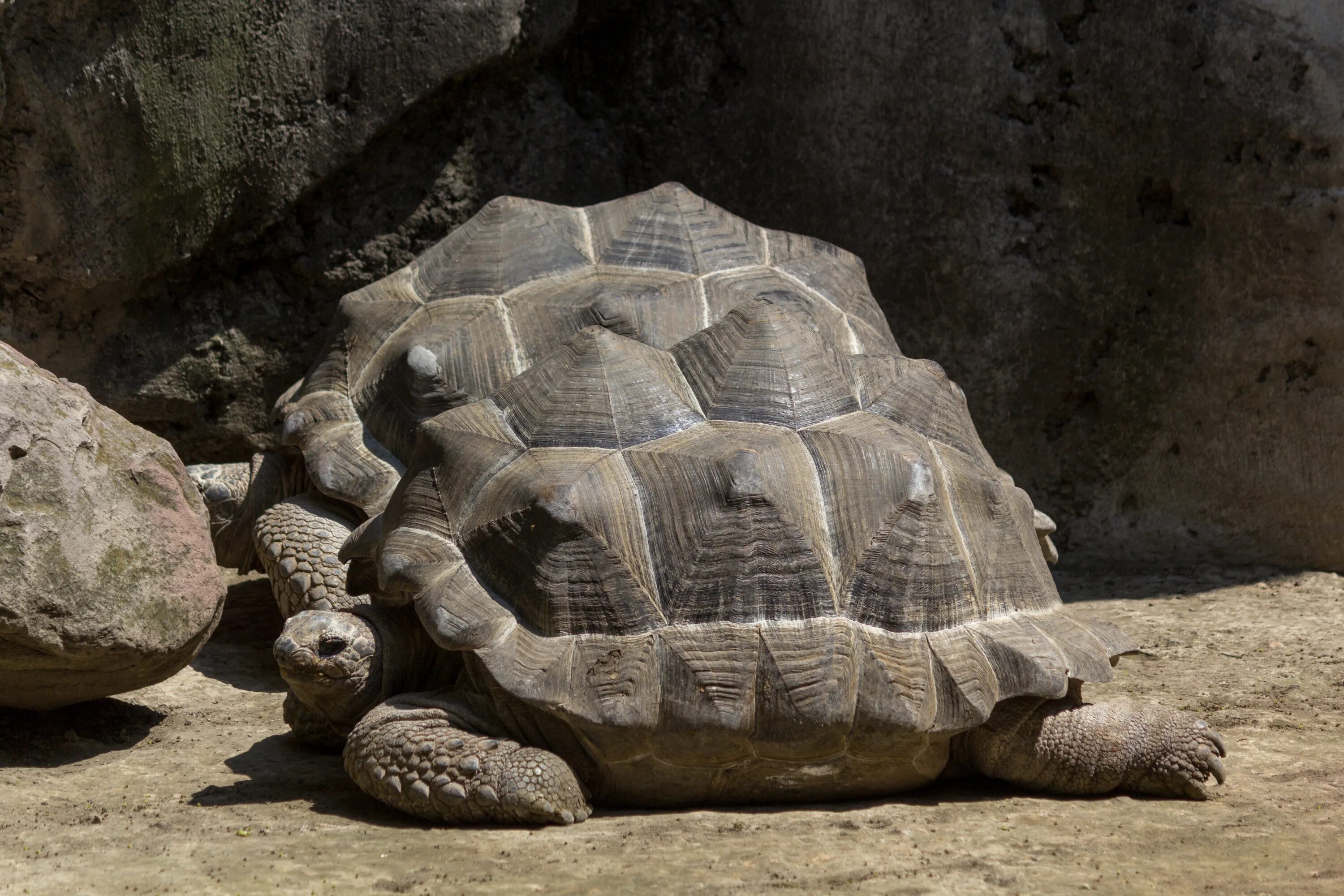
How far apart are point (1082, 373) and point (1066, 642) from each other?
7.92 feet

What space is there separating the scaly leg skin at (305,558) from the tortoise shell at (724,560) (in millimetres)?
608

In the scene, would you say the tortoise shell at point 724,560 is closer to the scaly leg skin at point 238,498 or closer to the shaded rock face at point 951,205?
the scaly leg skin at point 238,498

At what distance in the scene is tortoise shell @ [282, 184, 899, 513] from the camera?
4.09m

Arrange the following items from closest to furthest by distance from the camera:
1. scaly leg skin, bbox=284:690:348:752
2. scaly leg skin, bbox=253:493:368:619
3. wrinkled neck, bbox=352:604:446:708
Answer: wrinkled neck, bbox=352:604:446:708 < scaly leg skin, bbox=284:690:348:752 < scaly leg skin, bbox=253:493:368:619

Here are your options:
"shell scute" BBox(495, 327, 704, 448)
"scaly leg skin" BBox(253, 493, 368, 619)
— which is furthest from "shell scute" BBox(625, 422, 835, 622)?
"scaly leg skin" BBox(253, 493, 368, 619)

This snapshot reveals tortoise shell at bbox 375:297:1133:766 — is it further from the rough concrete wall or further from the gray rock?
the rough concrete wall

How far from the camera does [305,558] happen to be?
4070 mm

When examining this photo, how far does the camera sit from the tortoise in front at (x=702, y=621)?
3064 mm

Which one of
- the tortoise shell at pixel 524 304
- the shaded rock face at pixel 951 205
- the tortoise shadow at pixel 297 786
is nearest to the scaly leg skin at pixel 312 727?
the tortoise shadow at pixel 297 786

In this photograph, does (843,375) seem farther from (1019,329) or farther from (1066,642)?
(1019,329)

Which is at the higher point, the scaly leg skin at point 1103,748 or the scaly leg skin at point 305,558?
the scaly leg skin at point 305,558

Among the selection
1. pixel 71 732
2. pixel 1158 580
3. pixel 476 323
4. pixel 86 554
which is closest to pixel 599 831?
→ pixel 86 554

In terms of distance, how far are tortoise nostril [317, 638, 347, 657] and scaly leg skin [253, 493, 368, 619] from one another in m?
0.63

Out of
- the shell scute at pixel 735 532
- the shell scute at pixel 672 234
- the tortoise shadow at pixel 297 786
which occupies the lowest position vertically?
the tortoise shadow at pixel 297 786
